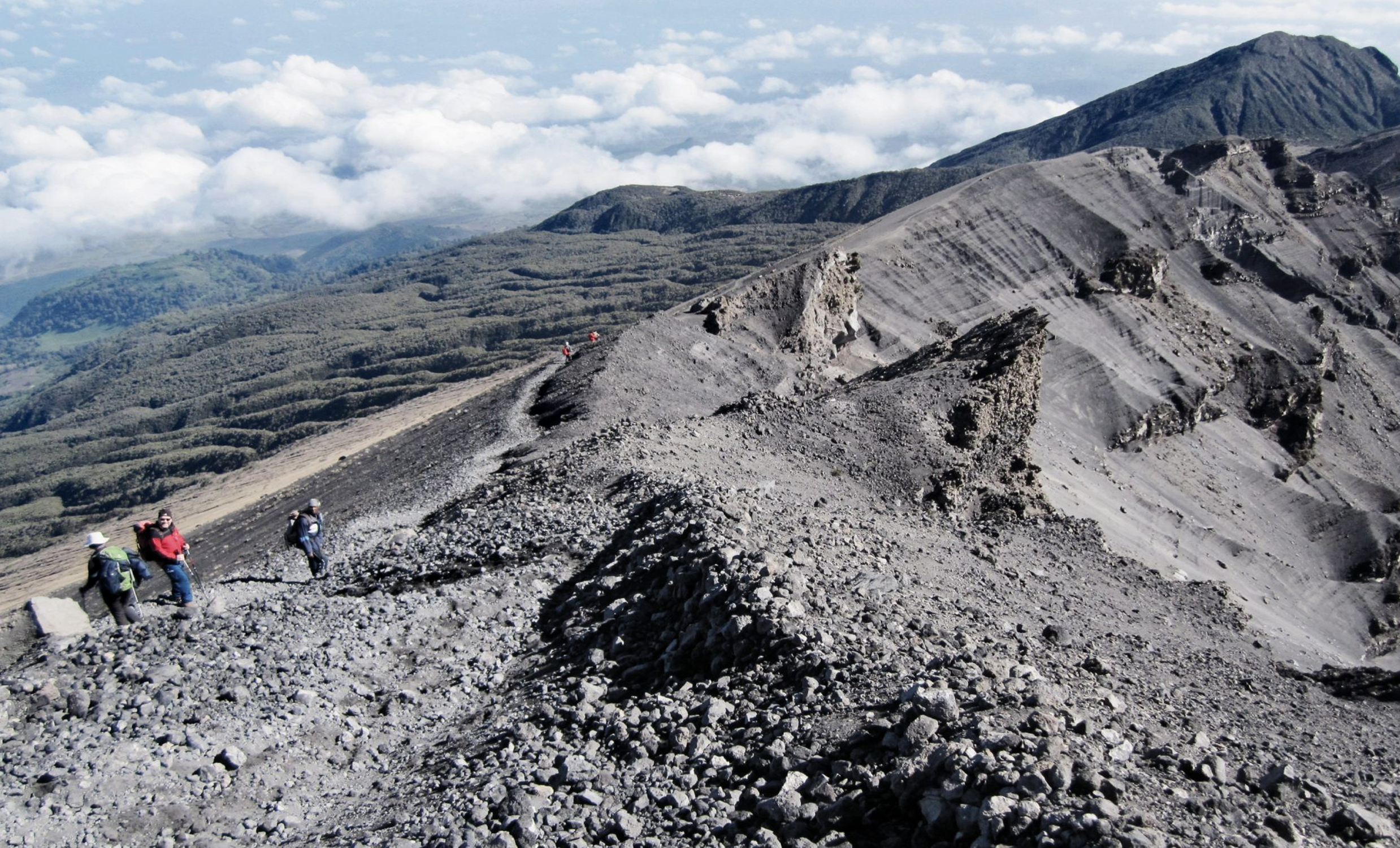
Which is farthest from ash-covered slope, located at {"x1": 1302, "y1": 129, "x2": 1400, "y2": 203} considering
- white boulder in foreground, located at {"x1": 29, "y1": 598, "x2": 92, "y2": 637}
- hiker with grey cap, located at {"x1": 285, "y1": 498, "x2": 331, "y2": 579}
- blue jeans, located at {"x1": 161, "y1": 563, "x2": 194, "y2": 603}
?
white boulder in foreground, located at {"x1": 29, "y1": 598, "x2": 92, "y2": 637}

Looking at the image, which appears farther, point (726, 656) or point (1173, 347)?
point (1173, 347)

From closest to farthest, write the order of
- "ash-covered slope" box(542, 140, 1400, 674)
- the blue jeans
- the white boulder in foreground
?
the white boulder in foreground
the blue jeans
"ash-covered slope" box(542, 140, 1400, 674)

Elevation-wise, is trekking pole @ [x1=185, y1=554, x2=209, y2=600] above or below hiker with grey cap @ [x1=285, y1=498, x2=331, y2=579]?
below

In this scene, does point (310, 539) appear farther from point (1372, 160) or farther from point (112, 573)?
point (1372, 160)

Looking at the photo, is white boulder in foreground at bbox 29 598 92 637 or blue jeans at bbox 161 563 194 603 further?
blue jeans at bbox 161 563 194 603

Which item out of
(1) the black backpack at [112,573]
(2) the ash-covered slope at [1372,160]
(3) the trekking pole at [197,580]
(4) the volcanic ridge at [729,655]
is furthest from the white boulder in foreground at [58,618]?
(2) the ash-covered slope at [1372,160]

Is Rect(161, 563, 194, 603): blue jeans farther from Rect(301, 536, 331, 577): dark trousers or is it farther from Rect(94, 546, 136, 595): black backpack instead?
Rect(301, 536, 331, 577): dark trousers

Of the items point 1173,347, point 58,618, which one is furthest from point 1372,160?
point 58,618
